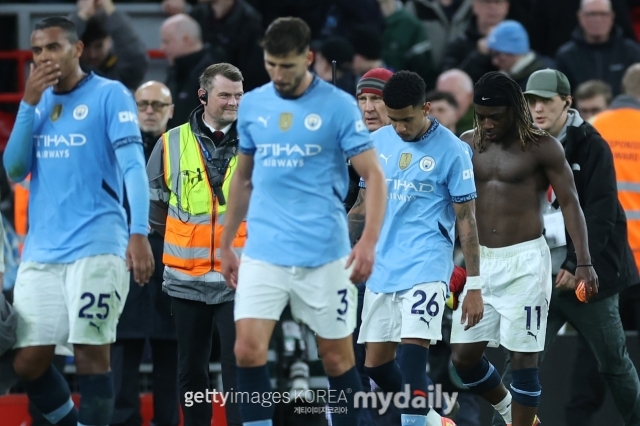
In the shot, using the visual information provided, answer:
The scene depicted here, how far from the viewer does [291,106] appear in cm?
658

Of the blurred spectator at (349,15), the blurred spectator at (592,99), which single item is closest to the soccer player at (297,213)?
the blurred spectator at (592,99)

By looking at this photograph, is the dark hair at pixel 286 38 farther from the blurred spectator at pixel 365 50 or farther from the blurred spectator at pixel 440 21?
the blurred spectator at pixel 440 21

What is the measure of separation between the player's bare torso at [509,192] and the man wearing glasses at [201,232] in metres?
1.51

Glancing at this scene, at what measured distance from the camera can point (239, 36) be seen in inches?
489

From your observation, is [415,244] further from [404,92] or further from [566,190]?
[566,190]

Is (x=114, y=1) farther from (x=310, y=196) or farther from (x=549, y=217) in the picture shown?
(x=310, y=196)

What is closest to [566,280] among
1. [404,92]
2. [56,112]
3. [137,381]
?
[404,92]

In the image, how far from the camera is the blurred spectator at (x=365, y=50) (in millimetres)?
12211

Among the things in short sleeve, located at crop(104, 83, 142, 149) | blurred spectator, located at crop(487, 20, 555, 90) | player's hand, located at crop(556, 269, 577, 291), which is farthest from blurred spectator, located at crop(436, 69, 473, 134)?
short sleeve, located at crop(104, 83, 142, 149)

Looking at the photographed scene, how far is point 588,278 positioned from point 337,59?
449 centimetres

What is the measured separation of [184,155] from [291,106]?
1.72 m

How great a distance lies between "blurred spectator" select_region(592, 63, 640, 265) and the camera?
10070mm

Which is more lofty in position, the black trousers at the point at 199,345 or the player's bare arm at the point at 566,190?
the player's bare arm at the point at 566,190

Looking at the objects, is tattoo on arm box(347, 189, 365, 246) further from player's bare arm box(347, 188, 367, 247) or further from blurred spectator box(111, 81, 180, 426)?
blurred spectator box(111, 81, 180, 426)
